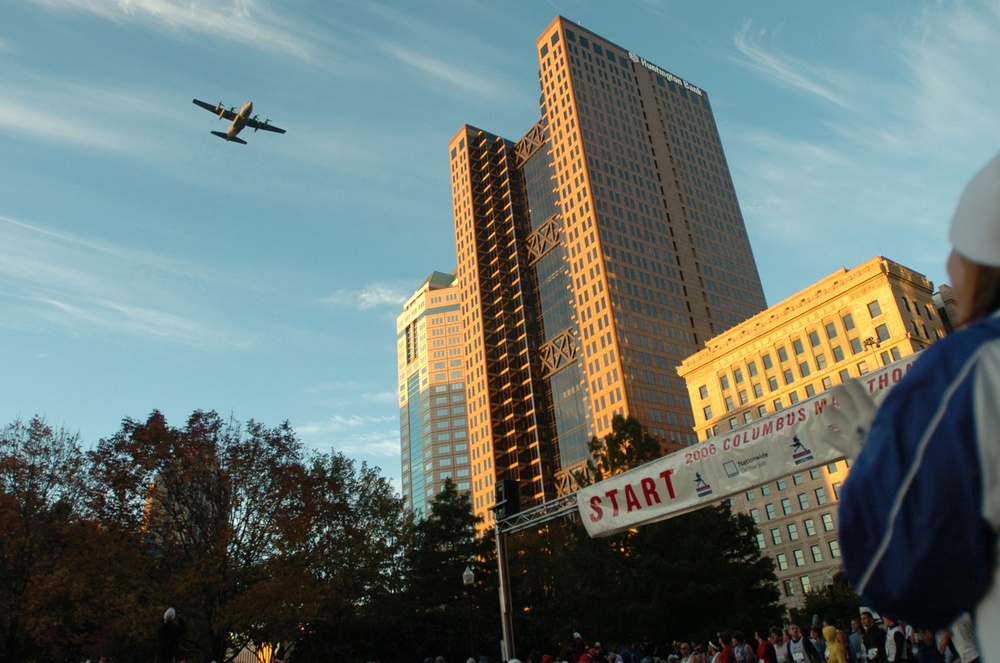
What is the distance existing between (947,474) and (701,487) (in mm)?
15874

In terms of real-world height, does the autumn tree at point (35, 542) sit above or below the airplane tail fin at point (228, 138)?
below

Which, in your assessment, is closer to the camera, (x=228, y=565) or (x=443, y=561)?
(x=228, y=565)

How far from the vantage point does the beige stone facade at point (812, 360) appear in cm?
6881

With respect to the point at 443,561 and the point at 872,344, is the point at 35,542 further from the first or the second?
the point at 872,344

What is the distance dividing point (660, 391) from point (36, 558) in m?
77.7

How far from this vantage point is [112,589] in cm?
2620

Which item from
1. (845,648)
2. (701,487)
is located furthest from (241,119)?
(845,648)

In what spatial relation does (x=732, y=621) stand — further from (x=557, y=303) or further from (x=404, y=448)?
(x=404, y=448)

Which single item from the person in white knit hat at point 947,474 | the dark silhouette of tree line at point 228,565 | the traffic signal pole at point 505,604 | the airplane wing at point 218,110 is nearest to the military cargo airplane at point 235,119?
the airplane wing at point 218,110

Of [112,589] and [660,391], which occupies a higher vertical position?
[660,391]

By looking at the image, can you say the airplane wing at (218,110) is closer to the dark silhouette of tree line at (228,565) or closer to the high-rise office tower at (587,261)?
the dark silhouette of tree line at (228,565)

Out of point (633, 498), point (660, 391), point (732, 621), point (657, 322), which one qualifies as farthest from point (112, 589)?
point (657, 322)

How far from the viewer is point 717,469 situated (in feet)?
52.5

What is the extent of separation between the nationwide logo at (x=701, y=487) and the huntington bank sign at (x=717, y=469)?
0.08 feet
